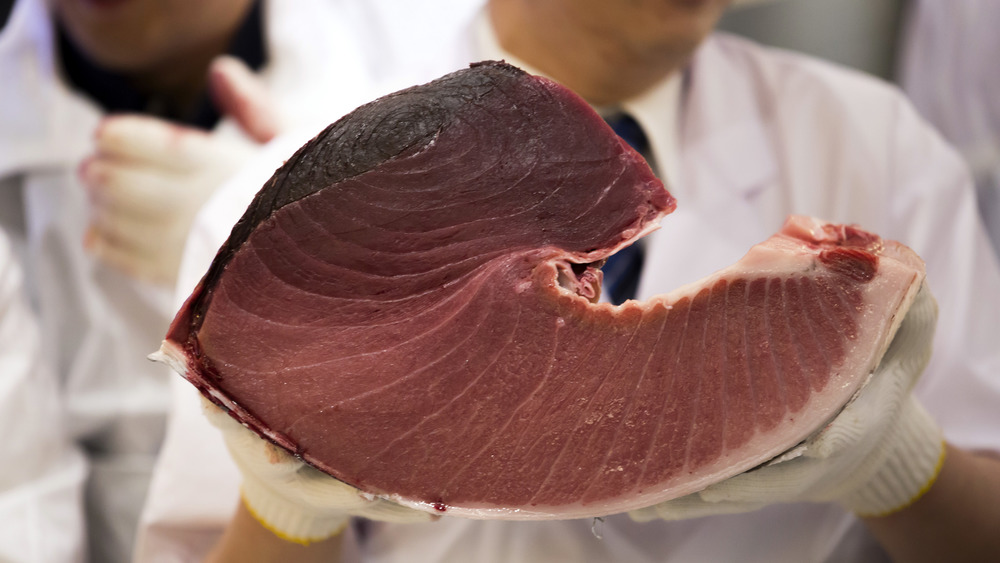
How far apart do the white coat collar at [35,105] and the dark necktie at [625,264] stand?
1.09 meters

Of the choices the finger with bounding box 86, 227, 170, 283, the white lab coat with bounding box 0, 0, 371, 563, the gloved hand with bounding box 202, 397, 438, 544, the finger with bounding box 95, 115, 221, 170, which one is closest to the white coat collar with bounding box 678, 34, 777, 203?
the gloved hand with bounding box 202, 397, 438, 544

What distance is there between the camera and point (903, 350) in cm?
64

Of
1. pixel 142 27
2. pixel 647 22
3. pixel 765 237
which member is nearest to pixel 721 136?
pixel 765 237

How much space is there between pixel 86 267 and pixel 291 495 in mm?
1051

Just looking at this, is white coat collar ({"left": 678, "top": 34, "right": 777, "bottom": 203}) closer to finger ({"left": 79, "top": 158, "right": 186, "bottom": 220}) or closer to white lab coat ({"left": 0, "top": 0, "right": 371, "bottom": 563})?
white lab coat ({"left": 0, "top": 0, "right": 371, "bottom": 563})

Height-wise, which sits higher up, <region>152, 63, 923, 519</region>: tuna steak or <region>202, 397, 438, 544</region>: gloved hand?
<region>152, 63, 923, 519</region>: tuna steak

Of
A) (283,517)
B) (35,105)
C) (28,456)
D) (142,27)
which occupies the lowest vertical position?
(28,456)

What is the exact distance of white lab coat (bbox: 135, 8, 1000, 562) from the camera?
776mm

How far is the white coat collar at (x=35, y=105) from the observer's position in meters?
1.39

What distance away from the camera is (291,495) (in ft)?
2.19

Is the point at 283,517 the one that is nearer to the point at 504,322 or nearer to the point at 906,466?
the point at 504,322

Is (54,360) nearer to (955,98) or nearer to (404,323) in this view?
(404,323)

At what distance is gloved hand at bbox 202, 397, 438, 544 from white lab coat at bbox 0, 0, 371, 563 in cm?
83

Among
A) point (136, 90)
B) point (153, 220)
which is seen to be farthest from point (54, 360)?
point (136, 90)
